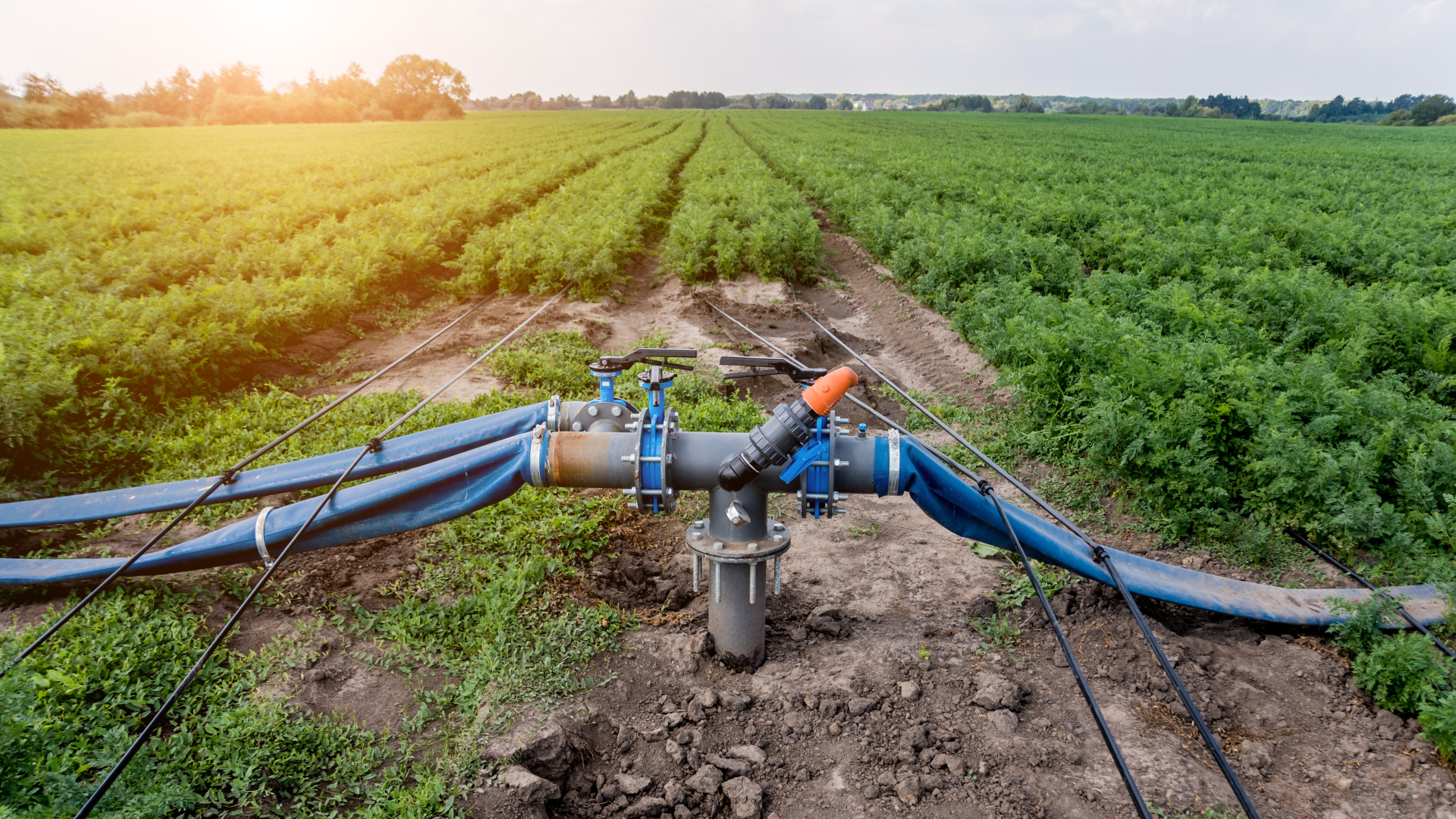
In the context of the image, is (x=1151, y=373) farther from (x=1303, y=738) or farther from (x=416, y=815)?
(x=416, y=815)

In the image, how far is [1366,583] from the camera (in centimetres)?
435

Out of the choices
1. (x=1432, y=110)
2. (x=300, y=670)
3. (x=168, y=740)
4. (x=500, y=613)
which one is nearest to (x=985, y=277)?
(x=500, y=613)

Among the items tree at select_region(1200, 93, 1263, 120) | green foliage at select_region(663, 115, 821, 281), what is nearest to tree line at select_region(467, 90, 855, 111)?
tree at select_region(1200, 93, 1263, 120)

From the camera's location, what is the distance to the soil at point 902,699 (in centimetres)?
301

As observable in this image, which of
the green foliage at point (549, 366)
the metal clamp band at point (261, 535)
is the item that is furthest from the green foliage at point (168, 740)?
the green foliage at point (549, 366)

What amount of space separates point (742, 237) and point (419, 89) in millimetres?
76876

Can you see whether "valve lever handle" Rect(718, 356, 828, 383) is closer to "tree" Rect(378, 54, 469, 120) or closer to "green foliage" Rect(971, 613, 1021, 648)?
"green foliage" Rect(971, 613, 1021, 648)

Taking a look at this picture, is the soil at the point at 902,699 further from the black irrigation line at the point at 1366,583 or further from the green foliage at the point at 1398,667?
the black irrigation line at the point at 1366,583

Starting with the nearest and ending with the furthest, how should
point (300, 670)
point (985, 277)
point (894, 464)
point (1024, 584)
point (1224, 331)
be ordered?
point (894, 464)
point (300, 670)
point (1024, 584)
point (1224, 331)
point (985, 277)

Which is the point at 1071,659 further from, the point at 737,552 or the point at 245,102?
the point at 245,102

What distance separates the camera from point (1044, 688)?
143 inches

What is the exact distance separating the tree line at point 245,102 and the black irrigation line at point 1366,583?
6347 centimetres

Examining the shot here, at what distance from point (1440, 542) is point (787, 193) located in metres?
14.0

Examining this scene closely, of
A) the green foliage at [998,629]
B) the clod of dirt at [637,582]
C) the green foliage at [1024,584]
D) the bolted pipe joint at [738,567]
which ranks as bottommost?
the green foliage at [998,629]
